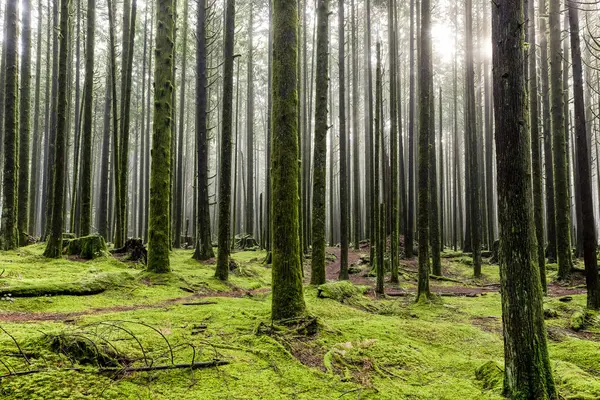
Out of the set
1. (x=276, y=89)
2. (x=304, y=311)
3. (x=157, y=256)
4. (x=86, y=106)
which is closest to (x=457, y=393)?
(x=304, y=311)

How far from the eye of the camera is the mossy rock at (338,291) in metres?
6.72

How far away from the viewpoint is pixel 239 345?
144 inches

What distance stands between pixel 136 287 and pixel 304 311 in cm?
359

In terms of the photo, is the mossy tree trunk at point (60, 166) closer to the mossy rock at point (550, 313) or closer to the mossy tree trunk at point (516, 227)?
the mossy tree trunk at point (516, 227)

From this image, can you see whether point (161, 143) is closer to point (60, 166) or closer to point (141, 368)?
point (60, 166)

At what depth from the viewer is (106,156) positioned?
53.6ft

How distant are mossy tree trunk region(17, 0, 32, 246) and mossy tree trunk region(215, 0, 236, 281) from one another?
22.1 feet

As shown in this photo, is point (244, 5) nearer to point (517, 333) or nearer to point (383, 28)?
point (383, 28)

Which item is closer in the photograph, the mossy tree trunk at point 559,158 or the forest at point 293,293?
the forest at point 293,293

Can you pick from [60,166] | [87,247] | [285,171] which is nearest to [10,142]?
[60,166]

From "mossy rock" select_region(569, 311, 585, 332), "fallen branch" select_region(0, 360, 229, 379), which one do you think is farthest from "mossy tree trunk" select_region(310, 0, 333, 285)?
"fallen branch" select_region(0, 360, 229, 379)

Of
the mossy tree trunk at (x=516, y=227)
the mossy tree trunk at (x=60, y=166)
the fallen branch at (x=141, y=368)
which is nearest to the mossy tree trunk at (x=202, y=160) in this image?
the mossy tree trunk at (x=60, y=166)

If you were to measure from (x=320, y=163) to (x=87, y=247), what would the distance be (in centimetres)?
653

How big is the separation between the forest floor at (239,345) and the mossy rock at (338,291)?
0.09ft
